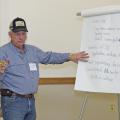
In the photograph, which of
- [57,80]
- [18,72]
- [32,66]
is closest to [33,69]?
[32,66]

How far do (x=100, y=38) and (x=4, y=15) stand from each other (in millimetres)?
1223

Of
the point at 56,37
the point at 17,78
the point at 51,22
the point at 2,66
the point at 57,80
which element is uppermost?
the point at 51,22

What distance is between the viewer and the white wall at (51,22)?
340 cm

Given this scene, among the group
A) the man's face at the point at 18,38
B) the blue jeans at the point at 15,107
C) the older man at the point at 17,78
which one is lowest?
the blue jeans at the point at 15,107

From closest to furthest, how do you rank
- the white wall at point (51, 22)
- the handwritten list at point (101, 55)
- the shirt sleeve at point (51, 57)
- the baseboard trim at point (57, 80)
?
the handwritten list at point (101, 55)
the shirt sleeve at point (51, 57)
the white wall at point (51, 22)
the baseboard trim at point (57, 80)

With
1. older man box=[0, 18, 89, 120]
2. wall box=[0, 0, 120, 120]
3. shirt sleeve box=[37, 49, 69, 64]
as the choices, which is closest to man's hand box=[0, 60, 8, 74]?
older man box=[0, 18, 89, 120]

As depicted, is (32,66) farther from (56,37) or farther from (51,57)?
(56,37)

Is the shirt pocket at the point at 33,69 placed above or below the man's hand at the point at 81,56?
below

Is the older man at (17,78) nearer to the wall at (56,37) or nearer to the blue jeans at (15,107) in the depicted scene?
the blue jeans at (15,107)

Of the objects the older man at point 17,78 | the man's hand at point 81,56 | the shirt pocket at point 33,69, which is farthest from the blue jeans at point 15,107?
the man's hand at point 81,56

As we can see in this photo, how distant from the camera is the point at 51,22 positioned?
3531 millimetres

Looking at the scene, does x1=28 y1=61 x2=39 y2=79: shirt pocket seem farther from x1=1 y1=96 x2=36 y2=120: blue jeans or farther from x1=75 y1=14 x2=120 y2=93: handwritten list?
x1=75 y1=14 x2=120 y2=93: handwritten list

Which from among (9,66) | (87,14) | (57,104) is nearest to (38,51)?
(9,66)

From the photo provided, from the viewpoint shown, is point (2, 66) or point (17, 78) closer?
point (2, 66)
